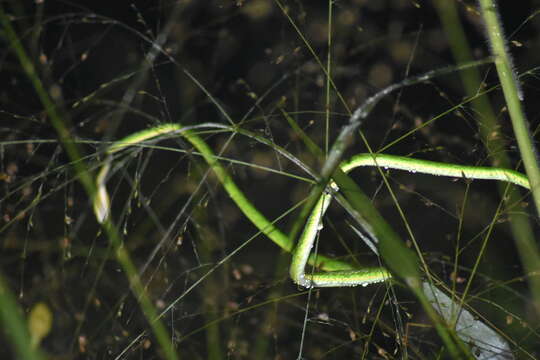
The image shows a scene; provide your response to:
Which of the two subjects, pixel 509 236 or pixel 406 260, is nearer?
pixel 406 260

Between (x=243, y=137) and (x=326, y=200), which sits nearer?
(x=326, y=200)

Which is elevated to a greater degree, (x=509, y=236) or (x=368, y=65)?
(x=368, y=65)

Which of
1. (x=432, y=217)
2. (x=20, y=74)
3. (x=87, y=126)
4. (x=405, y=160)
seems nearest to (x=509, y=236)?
(x=432, y=217)

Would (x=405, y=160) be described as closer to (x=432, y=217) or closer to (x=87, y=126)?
(x=432, y=217)

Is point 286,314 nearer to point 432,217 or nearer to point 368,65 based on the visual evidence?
point 432,217

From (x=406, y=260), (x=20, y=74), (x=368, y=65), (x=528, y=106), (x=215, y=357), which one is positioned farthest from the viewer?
(x=20, y=74)

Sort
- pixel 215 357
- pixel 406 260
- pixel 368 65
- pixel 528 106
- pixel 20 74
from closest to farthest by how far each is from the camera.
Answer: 1. pixel 406 260
2. pixel 215 357
3. pixel 528 106
4. pixel 368 65
5. pixel 20 74

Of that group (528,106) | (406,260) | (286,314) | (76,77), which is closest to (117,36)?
(76,77)

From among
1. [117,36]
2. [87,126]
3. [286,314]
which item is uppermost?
[117,36]

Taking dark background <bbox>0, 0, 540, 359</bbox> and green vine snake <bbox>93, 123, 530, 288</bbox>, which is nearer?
green vine snake <bbox>93, 123, 530, 288</bbox>

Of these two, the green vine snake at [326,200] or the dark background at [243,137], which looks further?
the dark background at [243,137]
